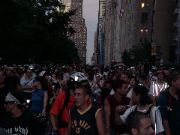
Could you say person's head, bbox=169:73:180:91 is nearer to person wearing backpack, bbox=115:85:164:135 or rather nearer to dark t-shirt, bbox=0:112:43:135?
person wearing backpack, bbox=115:85:164:135

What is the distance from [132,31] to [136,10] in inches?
271

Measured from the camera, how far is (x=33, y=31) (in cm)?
7012

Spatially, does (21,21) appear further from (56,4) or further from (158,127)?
(158,127)

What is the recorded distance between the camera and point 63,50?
9819 cm

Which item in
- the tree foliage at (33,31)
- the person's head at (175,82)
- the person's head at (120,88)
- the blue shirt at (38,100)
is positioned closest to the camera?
the person's head at (175,82)

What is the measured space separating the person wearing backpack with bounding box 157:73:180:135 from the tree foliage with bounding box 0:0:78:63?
44.4m

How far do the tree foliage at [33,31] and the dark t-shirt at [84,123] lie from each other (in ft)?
151

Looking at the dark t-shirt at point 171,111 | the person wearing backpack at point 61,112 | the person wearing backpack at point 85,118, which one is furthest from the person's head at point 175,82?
the person wearing backpack at point 85,118

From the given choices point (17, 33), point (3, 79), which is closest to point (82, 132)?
point (3, 79)

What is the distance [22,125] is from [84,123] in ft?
3.13

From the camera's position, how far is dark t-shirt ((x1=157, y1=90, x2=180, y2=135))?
31.3 ft

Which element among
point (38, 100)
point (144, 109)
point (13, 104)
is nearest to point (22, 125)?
point (13, 104)

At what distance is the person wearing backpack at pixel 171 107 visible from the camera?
31.0 ft

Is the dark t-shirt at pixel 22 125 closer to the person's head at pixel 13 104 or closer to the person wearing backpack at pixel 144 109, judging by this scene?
the person's head at pixel 13 104
